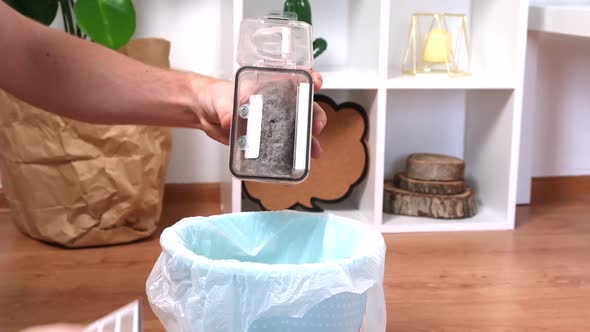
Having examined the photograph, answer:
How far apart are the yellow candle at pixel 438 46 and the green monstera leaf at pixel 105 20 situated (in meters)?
0.63

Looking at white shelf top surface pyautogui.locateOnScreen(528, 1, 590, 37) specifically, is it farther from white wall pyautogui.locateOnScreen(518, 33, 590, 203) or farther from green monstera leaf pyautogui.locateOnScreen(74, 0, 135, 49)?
green monstera leaf pyautogui.locateOnScreen(74, 0, 135, 49)

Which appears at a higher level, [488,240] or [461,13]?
[461,13]

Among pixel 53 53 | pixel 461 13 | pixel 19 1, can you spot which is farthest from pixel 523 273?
pixel 19 1

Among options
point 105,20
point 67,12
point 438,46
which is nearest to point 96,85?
point 105,20

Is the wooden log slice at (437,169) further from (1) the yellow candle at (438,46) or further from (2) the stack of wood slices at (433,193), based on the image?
(1) the yellow candle at (438,46)

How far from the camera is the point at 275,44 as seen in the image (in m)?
0.78

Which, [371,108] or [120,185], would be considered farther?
[371,108]

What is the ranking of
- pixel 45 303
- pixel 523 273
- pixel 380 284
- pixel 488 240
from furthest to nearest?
pixel 488 240 < pixel 523 273 < pixel 45 303 < pixel 380 284

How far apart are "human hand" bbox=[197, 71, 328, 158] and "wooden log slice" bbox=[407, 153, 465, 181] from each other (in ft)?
2.47

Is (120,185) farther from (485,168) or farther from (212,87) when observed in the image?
(485,168)

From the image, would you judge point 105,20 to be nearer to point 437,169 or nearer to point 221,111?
point 221,111

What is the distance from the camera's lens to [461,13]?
5.75 ft

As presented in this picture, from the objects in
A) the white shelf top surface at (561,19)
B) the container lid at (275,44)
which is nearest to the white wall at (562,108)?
the white shelf top surface at (561,19)

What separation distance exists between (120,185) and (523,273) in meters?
0.69
